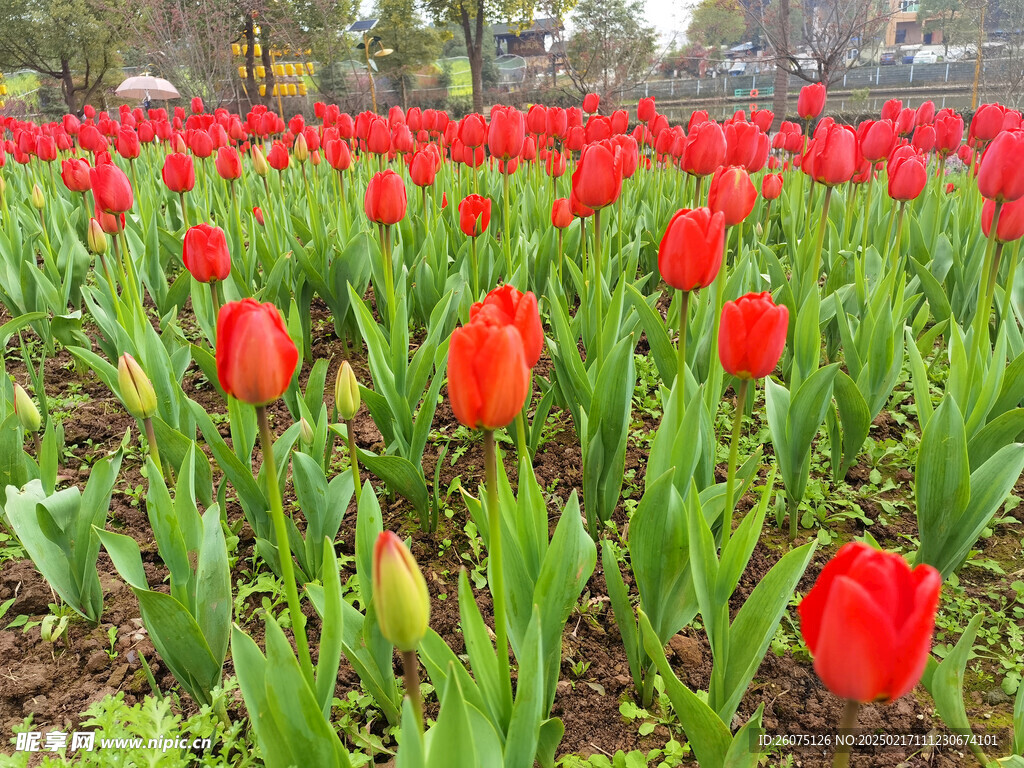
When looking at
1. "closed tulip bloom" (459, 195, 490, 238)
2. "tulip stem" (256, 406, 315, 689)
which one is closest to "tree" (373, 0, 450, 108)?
"closed tulip bloom" (459, 195, 490, 238)

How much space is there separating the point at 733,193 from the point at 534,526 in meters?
1.02

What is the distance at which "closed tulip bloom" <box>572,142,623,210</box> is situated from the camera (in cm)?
185

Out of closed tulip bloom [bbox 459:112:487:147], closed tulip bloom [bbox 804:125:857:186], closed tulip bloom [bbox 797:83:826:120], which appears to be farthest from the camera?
closed tulip bloom [bbox 797:83:826:120]

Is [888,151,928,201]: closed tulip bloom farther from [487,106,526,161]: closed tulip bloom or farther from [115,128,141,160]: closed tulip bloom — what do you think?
[115,128,141,160]: closed tulip bloom

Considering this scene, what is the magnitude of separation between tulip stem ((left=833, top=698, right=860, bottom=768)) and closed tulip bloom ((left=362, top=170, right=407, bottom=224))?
191 cm

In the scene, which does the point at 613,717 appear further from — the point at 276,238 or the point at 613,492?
the point at 276,238

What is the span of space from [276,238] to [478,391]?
10.4 ft

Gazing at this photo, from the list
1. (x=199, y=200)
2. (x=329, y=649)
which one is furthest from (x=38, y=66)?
(x=329, y=649)

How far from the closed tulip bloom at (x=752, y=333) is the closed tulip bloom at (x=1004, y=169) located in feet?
3.73

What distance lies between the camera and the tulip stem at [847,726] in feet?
2.42

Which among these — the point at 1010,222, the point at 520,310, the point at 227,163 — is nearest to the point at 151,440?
the point at 520,310

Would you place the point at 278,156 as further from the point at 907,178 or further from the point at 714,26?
the point at 714,26

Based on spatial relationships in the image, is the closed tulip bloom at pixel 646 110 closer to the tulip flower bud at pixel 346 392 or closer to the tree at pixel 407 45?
the tulip flower bud at pixel 346 392

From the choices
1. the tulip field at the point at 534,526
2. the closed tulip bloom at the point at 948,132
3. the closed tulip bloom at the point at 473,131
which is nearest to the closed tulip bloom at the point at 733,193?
the tulip field at the point at 534,526
